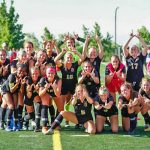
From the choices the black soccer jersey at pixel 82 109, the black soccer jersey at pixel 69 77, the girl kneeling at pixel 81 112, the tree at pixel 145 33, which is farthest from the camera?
the tree at pixel 145 33

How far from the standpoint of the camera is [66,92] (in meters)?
8.72

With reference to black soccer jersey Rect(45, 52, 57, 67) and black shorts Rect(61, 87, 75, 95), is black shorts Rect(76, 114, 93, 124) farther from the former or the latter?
black soccer jersey Rect(45, 52, 57, 67)

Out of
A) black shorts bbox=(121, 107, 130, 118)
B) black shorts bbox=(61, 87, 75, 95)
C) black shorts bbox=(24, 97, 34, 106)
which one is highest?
black shorts bbox=(61, 87, 75, 95)

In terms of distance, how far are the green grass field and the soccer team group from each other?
24cm

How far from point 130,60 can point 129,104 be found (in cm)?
138

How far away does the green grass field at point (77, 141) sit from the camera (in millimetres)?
6719

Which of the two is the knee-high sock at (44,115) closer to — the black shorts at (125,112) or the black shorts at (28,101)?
the black shorts at (28,101)

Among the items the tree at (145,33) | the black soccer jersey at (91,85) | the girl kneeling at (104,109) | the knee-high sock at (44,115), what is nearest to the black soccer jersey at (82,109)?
the girl kneeling at (104,109)

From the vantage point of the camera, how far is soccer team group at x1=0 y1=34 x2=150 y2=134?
7988mm

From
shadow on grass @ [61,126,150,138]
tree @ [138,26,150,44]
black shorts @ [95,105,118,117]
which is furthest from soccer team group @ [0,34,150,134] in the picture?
tree @ [138,26,150,44]

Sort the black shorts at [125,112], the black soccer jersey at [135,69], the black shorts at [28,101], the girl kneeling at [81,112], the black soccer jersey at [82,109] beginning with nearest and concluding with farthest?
the girl kneeling at [81,112] < the black soccer jersey at [82,109] < the black shorts at [125,112] < the black shorts at [28,101] < the black soccer jersey at [135,69]

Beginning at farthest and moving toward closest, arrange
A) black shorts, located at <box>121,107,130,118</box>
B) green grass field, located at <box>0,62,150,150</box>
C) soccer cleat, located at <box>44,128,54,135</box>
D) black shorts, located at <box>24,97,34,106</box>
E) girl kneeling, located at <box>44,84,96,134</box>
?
black shorts, located at <box>24,97,34,106</box> → black shorts, located at <box>121,107,130,118</box> → girl kneeling, located at <box>44,84,96,134</box> → soccer cleat, located at <box>44,128,54,135</box> → green grass field, located at <box>0,62,150,150</box>

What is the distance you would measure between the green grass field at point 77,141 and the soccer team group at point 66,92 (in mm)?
244

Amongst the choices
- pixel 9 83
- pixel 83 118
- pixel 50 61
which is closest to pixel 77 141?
pixel 83 118
